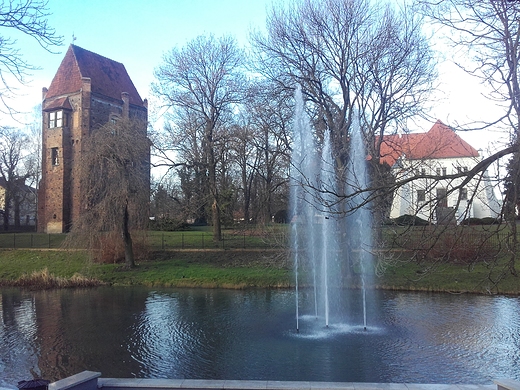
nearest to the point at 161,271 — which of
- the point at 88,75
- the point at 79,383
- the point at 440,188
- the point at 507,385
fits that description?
the point at 79,383

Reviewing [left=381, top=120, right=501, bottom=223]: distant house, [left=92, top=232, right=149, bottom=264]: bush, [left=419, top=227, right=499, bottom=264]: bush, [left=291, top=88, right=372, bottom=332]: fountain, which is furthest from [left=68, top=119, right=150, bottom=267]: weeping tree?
[left=419, top=227, right=499, bottom=264]: bush

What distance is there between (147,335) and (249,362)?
378cm

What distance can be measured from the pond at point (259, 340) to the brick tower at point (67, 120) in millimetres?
22506

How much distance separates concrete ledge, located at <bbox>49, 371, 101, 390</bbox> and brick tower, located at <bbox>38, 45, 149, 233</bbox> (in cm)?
3176

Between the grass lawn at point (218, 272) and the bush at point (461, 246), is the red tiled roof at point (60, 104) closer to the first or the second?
the grass lawn at point (218, 272)

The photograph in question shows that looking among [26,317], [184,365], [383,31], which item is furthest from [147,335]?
[383,31]

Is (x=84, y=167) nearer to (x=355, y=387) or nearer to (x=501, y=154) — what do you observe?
(x=355, y=387)

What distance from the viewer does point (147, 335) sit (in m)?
12.3

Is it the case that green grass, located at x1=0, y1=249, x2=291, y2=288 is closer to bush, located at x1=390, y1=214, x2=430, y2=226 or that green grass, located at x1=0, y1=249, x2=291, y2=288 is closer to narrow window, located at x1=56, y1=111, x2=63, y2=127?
bush, located at x1=390, y1=214, x2=430, y2=226

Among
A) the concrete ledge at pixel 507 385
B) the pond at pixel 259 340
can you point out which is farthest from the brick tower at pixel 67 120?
the concrete ledge at pixel 507 385

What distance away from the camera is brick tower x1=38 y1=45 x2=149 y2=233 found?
38656 mm

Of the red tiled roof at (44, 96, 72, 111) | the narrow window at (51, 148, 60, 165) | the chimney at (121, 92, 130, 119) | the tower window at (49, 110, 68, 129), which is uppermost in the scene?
the chimney at (121, 92, 130, 119)

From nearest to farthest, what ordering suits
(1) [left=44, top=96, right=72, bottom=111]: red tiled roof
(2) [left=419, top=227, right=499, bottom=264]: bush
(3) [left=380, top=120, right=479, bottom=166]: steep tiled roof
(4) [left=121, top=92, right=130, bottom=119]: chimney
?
(2) [left=419, top=227, right=499, bottom=264]: bush → (3) [left=380, top=120, right=479, bottom=166]: steep tiled roof → (1) [left=44, top=96, right=72, bottom=111]: red tiled roof → (4) [left=121, top=92, right=130, bottom=119]: chimney

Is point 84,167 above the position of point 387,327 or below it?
above
